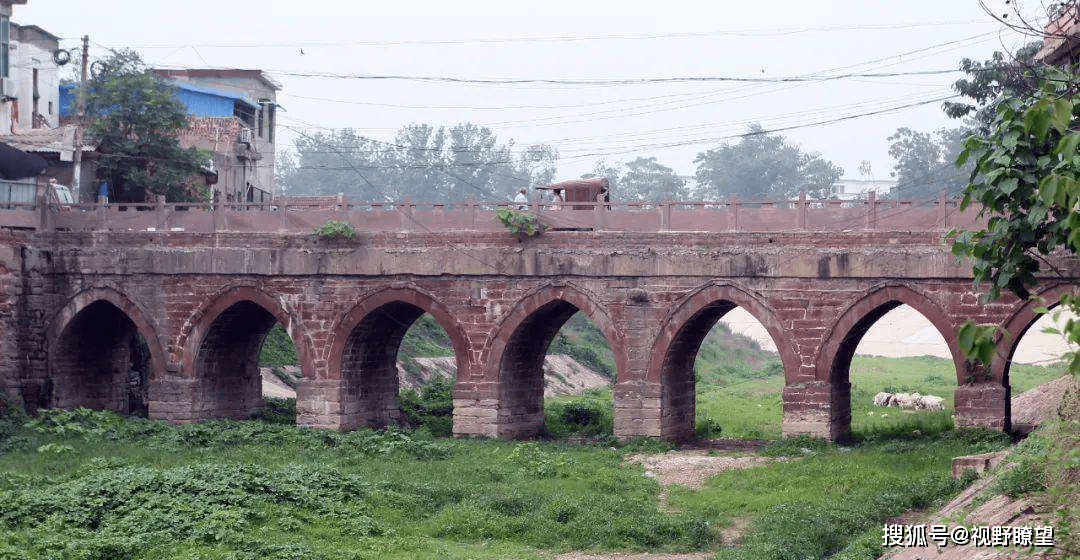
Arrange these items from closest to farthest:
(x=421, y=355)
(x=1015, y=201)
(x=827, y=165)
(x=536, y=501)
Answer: (x=1015, y=201) < (x=536, y=501) < (x=421, y=355) < (x=827, y=165)

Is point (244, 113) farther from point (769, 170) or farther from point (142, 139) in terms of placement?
point (769, 170)

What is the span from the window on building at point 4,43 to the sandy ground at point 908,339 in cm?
3365

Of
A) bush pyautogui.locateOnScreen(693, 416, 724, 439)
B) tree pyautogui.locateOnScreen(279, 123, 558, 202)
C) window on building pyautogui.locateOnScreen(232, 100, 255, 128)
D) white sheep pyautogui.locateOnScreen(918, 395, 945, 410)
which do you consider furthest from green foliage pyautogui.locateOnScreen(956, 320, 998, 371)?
tree pyautogui.locateOnScreen(279, 123, 558, 202)

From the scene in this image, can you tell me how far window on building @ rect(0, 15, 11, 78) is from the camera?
31.5m

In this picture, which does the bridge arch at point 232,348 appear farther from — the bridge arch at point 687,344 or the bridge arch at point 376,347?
the bridge arch at point 687,344

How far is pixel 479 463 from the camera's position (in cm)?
2139

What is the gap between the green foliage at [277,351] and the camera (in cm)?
3384

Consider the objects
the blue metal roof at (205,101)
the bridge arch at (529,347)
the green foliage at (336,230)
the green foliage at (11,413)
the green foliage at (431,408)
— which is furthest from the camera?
the blue metal roof at (205,101)

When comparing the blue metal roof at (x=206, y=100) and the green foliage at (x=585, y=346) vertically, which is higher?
the blue metal roof at (x=206, y=100)

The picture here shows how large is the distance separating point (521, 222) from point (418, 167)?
52043mm

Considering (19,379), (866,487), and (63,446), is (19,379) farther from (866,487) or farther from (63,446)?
(866,487)

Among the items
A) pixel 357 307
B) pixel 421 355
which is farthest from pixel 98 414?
pixel 421 355

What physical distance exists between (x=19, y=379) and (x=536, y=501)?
13.8 meters

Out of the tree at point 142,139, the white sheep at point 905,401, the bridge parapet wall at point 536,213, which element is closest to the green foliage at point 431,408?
the bridge parapet wall at point 536,213
